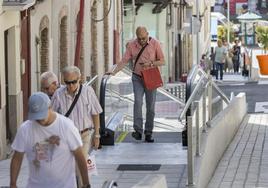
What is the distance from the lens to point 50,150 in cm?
731

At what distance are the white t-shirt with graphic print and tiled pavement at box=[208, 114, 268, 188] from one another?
452 cm

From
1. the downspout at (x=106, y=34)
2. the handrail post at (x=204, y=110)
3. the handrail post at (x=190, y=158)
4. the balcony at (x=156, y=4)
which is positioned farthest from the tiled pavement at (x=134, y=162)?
the balcony at (x=156, y=4)

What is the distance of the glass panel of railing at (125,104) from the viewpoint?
15.2 metres

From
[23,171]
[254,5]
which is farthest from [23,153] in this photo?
[254,5]

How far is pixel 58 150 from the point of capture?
731cm

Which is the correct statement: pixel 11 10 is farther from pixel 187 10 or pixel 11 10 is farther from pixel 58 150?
pixel 187 10

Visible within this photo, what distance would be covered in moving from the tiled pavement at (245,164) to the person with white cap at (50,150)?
450 centimetres

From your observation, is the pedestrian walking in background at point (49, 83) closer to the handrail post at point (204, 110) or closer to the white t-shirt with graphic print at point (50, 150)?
the white t-shirt with graphic print at point (50, 150)

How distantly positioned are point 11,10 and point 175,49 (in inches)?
1286

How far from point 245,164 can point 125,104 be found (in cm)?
373

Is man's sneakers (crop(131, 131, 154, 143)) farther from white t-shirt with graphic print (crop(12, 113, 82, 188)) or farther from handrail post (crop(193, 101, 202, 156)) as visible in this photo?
white t-shirt with graphic print (crop(12, 113, 82, 188))

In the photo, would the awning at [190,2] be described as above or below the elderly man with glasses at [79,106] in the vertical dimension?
above

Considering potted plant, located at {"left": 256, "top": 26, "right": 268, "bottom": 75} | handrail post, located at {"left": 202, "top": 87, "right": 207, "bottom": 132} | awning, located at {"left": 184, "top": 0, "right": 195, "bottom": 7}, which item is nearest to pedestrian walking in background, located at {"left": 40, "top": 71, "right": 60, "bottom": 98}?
handrail post, located at {"left": 202, "top": 87, "right": 207, "bottom": 132}

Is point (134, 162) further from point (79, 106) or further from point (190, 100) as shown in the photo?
point (79, 106)
